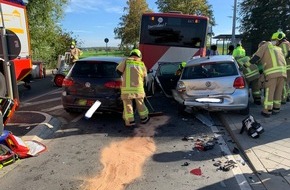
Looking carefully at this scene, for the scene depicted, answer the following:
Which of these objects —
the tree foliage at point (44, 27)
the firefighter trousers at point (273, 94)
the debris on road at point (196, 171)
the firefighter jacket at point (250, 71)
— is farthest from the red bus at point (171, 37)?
the tree foliage at point (44, 27)

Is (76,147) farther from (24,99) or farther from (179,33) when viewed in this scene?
(179,33)

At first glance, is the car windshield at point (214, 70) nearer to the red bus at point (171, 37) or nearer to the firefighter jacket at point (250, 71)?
the firefighter jacket at point (250, 71)

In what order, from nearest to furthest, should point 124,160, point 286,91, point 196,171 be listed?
point 196,171 → point 124,160 → point 286,91

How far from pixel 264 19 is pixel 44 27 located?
2087 centimetres

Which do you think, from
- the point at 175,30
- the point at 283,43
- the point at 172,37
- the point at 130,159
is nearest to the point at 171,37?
the point at 172,37

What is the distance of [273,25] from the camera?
33.4 meters

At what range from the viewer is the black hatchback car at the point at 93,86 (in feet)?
26.9

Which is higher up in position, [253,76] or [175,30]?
[175,30]

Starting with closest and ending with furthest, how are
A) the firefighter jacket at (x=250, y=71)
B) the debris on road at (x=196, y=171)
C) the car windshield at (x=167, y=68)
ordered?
the debris on road at (x=196, y=171) < the firefighter jacket at (x=250, y=71) < the car windshield at (x=167, y=68)

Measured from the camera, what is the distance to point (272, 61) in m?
8.27

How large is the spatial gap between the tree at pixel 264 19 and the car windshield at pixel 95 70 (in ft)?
91.2

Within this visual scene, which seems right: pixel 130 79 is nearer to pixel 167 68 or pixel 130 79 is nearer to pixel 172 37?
pixel 167 68

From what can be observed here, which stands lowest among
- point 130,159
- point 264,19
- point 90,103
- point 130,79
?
point 130,159

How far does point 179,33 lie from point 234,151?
7.59 m
